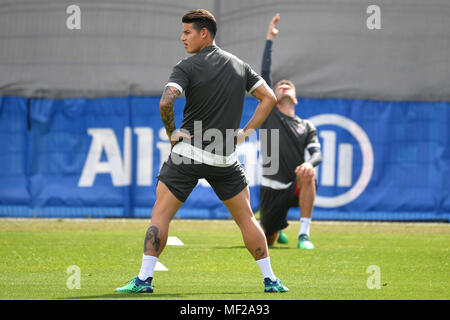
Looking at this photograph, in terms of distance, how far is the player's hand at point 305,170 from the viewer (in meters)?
10.3

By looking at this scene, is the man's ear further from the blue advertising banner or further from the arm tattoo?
the blue advertising banner

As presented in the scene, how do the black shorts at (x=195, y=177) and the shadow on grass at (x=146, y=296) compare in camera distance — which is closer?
the shadow on grass at (x=146, y=296)

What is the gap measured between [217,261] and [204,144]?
2977 millimetres

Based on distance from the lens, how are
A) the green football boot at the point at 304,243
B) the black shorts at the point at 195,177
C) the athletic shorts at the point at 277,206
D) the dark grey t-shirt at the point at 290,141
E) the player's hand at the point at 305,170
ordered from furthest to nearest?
the dark grey t-shirt at the point at 290,141 → the athletic shorts at the point at 277,206 → the green football boot at the point at 304,243 → the player's hand at the point at 305,170 → the black shorts at the point at 195,177

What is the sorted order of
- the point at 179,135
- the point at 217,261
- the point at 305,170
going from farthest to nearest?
the point at 305,170 → the point at 217,261 → the point at 179,135

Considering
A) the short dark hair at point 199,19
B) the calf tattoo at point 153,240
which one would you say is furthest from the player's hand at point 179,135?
the short dark hair at point 199,19

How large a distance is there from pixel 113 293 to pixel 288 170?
503 cm

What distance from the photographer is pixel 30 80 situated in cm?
1562

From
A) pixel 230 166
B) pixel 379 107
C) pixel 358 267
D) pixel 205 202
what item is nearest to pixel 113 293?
pixel 230 166

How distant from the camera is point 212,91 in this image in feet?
20.8

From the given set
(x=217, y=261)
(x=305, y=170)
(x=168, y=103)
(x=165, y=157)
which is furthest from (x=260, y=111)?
(x=165, y=157)

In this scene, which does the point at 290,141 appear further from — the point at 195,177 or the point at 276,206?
the point at 195,177

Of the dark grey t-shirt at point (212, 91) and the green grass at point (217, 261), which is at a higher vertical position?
the dark grey t-shirt at point (212, 91)

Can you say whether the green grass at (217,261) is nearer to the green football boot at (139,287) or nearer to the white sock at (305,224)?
the green football boot at (139,287)
